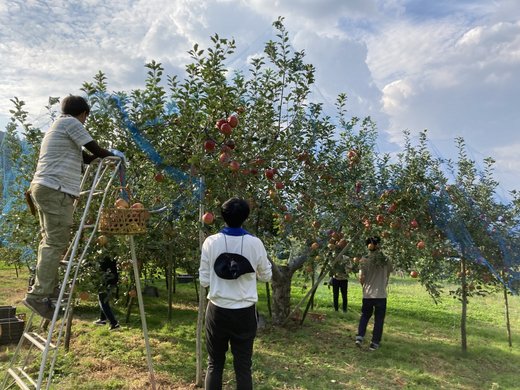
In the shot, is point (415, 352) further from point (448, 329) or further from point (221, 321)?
point (221, 321)

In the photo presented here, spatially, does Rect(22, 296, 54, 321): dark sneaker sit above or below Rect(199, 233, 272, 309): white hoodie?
below

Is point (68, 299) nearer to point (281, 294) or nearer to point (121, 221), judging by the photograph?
point (121, 221)

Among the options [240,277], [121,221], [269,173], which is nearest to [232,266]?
[240,277]

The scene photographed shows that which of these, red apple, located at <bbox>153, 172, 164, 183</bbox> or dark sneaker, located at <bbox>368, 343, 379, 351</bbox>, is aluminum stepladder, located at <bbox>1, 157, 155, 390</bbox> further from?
dark sneaker, located at <bbox>368, 343, 379, 351</bbox>

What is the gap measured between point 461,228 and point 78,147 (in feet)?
16.5

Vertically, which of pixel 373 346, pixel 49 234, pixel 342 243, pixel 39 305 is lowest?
pixel 373 346

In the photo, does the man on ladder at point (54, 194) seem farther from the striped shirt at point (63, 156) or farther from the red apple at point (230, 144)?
the red apple at point (230, 144)

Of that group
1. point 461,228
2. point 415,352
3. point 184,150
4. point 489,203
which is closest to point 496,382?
point 415,352

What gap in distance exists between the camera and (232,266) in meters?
3.06

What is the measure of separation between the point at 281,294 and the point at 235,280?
4.37 meters

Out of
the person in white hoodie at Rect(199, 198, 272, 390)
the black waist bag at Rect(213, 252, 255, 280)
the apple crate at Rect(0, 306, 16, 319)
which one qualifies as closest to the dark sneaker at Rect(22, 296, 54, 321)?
the person in white hoodie at Rect(199, 198, 272, 390)

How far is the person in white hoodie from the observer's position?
312cm

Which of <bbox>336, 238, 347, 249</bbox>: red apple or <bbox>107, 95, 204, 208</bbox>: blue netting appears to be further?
<bbox>336, 238, 347, 249</bbox>: red apple

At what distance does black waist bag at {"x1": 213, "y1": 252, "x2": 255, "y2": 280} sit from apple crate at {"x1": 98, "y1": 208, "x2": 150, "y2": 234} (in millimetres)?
725
